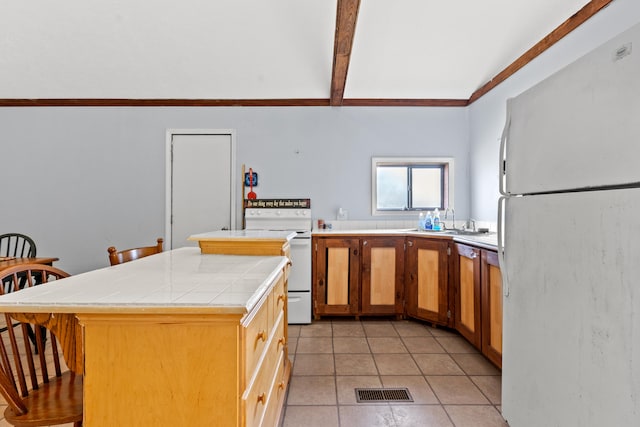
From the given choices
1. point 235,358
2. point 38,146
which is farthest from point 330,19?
point 38,146

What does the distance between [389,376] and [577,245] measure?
1.55 m

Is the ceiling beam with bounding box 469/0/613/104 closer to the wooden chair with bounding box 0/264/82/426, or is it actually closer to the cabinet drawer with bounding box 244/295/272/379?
the cabinet drawer with bounding box 244/295/272/379

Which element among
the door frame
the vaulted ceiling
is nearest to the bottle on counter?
the vaulted ceiling

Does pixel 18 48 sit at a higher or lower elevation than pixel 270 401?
higher

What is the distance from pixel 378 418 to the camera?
5.87 feet

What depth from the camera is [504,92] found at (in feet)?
10.5

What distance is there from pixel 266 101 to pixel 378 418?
3345 mm

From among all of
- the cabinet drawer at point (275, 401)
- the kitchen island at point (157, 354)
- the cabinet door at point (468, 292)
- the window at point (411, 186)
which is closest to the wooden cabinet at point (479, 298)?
the cabinet door at point (468, 292)

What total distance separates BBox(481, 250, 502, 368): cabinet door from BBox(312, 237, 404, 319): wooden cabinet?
3.30 ft

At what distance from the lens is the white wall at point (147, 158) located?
3.88 meters

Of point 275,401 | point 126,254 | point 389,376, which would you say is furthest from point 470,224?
point 126,254

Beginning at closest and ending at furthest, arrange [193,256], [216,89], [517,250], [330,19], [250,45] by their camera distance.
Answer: [517,250] < [193,256] < [330,19] < [250,45] < [216,89]

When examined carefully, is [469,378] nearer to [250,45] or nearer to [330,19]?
[330,19]

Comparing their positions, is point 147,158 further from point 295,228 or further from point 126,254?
point 126,254
